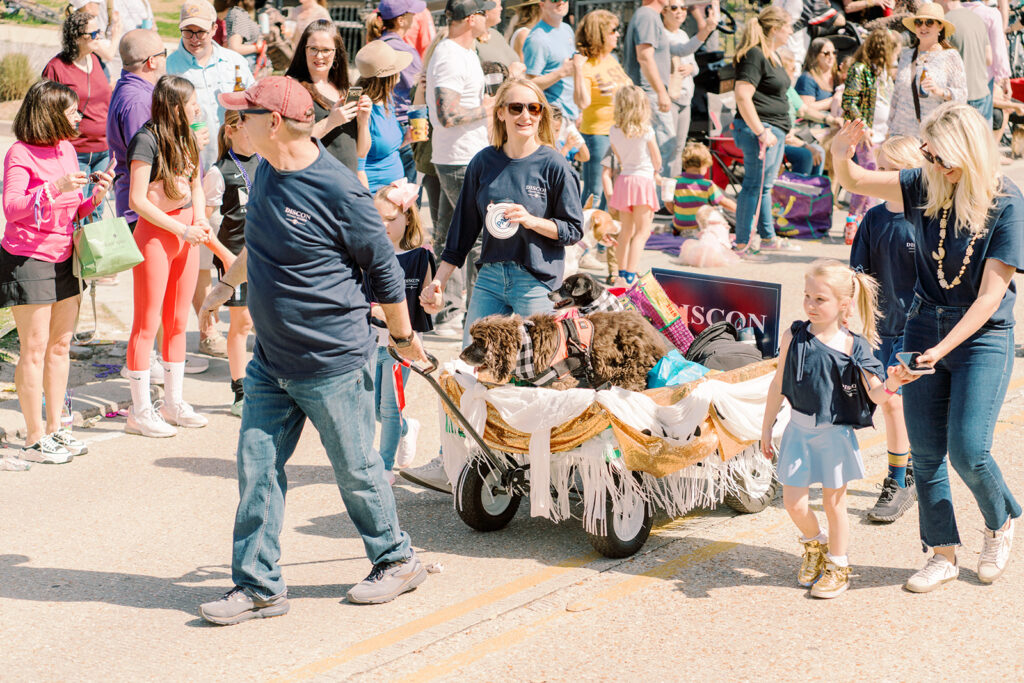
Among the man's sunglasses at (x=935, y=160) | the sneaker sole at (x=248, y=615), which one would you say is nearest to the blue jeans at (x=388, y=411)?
the sneaker sole at (x=248, y=615)

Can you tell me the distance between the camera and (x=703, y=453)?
206 inches

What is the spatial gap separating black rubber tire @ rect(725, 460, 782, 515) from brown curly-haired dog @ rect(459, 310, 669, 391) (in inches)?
32.3

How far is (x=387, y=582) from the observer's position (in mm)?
4969

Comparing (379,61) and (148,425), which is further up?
(379,61)

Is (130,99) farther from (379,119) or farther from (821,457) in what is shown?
(821,457)

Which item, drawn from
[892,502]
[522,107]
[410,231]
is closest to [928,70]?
[892,502]

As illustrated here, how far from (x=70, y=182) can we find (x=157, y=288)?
995 millimetres

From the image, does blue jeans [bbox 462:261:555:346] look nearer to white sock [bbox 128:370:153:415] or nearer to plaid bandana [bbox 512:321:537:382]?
plaid bandana [bbox 512:321:537:382]

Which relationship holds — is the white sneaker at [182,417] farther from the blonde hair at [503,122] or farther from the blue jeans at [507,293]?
the blonde hair at [503,122]

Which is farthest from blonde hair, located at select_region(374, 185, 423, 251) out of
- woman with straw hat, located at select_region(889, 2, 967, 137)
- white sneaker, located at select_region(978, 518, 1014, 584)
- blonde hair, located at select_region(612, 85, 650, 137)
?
woman with straw hat, located at select_region(889, 2, 967, 137)

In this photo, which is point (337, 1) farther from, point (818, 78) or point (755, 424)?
point (755, 424)

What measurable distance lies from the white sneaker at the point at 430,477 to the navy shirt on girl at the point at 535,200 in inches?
41.9

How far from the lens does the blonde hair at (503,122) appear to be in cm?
589

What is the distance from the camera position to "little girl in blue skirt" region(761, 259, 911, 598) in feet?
15.9
